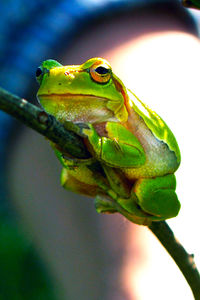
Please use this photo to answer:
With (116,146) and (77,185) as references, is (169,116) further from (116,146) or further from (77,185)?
(116,146)

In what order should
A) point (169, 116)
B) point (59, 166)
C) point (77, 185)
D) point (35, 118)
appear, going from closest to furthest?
point (35, 118)
point (77, 185)
point (169, 116)
point (59, 166)

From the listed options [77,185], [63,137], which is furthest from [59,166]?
[63,137]

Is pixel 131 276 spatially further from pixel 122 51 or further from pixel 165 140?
pixel 122 51

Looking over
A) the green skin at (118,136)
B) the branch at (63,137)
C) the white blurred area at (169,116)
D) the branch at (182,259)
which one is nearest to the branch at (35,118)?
the branch at (63,137)

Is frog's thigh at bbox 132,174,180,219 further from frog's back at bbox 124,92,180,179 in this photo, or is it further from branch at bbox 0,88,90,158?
branch at bbox 0,88,90,158

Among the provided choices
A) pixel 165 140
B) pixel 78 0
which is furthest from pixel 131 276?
pixel 78 0

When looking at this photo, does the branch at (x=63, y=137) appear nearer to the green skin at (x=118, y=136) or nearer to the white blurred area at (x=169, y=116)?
the green skin at (x=118, y=136)
